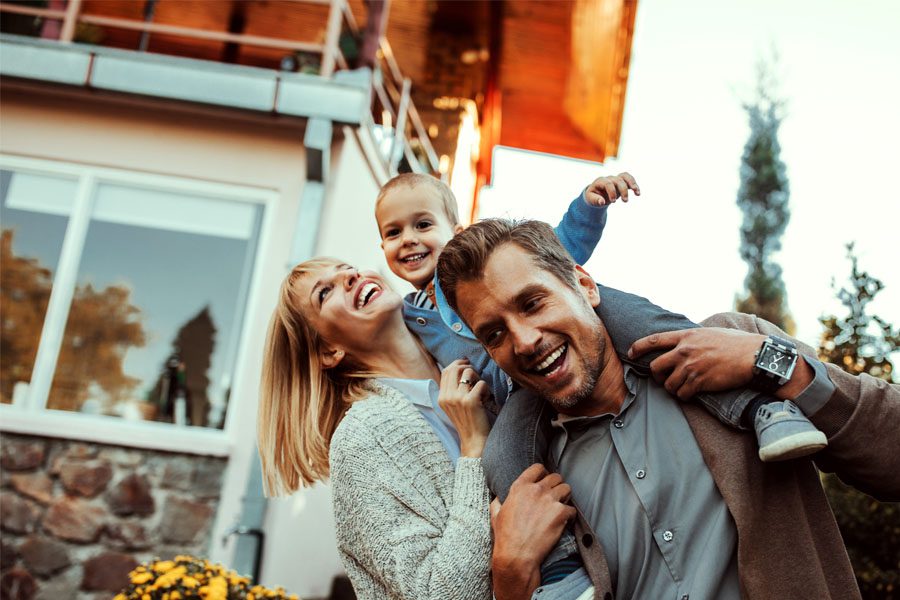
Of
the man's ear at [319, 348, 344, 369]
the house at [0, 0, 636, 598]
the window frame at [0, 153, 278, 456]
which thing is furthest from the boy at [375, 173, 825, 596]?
the window frame at [0, 153, 278, 456]

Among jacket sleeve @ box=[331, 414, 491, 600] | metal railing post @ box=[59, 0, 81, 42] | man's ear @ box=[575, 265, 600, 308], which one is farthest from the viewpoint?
metal railing post @ box=[59, 0, 81, 42]

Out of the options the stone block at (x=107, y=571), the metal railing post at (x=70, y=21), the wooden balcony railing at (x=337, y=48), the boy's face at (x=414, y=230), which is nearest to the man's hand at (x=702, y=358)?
the boy's face at (x=414, y=230)

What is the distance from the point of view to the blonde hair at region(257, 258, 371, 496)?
2.36 m

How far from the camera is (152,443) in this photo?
543 centimetres

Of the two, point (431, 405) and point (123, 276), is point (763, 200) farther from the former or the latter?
point (431, 405)

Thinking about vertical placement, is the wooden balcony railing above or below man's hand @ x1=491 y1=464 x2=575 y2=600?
above

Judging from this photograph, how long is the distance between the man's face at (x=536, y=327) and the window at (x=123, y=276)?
4.38m

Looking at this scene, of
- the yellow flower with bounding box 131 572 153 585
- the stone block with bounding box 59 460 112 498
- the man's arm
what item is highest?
the man's arm

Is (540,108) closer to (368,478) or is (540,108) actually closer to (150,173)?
(150,173)

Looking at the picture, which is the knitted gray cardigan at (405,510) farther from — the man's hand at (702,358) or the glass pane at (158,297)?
the glass pane at (158,297)

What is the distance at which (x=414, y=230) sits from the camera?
9.49ft

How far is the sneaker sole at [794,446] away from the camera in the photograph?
1.44m

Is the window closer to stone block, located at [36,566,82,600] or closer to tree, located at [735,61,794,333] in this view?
stone block, located at [36,566,82,600]

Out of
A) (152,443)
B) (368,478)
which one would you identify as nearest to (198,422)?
(152,443)
